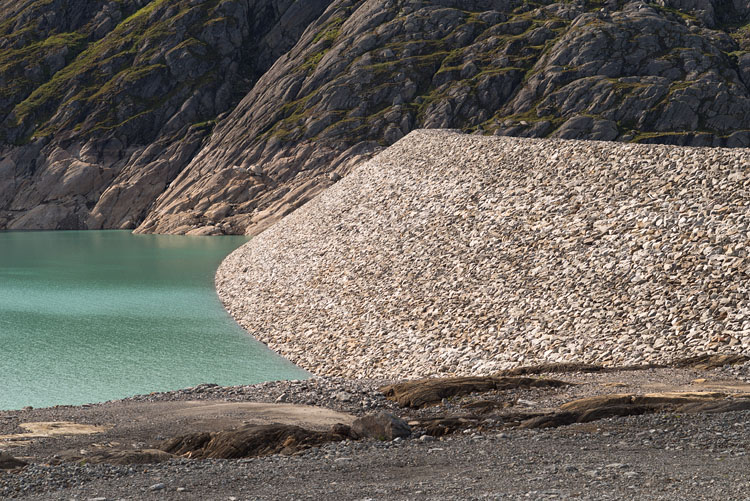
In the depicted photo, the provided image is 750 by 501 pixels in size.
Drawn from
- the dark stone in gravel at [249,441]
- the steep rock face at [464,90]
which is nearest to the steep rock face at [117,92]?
the steep rock face at [464,90]

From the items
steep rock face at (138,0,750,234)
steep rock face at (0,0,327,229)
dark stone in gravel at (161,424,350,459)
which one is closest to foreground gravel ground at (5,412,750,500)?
dark stone in gravel at (161,424,350,459)

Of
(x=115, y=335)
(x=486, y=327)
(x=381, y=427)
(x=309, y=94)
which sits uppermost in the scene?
(x=381, y=427)

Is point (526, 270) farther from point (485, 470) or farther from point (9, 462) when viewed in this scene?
point (9, 462)

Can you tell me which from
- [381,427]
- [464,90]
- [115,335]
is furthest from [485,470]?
[464,90]

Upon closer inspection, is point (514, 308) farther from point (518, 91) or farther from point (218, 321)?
point (518, 91)

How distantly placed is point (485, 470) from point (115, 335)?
26.3m

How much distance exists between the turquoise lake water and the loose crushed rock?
7.18 feet

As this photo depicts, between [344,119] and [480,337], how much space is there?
294 feet

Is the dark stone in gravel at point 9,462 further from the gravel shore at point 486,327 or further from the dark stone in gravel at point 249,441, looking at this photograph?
the dark stone in gravel at point 249,441

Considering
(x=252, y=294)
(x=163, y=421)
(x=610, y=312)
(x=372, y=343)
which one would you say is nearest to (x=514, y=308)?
(x=610, y=312)

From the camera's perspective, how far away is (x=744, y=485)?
8.77 metres

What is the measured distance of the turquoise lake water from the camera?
25.0 meters

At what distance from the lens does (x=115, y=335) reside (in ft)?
107

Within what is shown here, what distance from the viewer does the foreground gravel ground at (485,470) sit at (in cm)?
927
